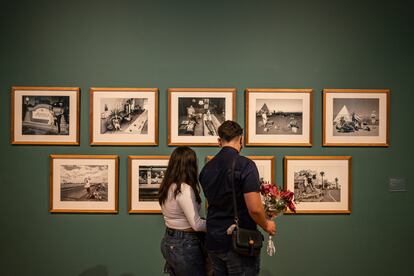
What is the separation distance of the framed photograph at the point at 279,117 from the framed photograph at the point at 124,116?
92 cm

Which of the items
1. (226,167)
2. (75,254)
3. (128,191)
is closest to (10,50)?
(128,191)

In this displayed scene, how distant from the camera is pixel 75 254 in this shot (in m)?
3.02

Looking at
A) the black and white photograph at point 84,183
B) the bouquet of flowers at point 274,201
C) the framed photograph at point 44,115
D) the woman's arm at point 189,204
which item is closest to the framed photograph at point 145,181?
the black and white photograph at point 84,183

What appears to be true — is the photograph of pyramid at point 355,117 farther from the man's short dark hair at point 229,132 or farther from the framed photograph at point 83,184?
the framed photograph at point 83,184

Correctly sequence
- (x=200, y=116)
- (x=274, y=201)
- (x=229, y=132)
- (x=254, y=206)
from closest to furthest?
(x=254, y=206) → (x=229, y=132) → (x=274, y=201) → (x=200, y=116)

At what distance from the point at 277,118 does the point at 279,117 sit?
0.07 feet

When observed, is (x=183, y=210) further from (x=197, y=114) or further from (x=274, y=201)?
(x=197, y=114)

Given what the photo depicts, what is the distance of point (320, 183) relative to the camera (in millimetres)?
3076

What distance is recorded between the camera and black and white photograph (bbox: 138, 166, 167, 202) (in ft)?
9.91

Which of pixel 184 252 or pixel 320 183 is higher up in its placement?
pixel 320 183

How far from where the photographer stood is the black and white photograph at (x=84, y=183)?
302 centimetres

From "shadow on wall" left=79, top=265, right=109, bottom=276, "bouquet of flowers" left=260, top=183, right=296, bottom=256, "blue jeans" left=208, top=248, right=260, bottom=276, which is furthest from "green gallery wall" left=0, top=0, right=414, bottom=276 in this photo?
"blue jeans" left=208, top=248, right=260, bottom=276

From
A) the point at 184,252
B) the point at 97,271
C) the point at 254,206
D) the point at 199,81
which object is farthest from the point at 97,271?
the point at 199,81

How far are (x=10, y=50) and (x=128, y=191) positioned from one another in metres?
1.76
